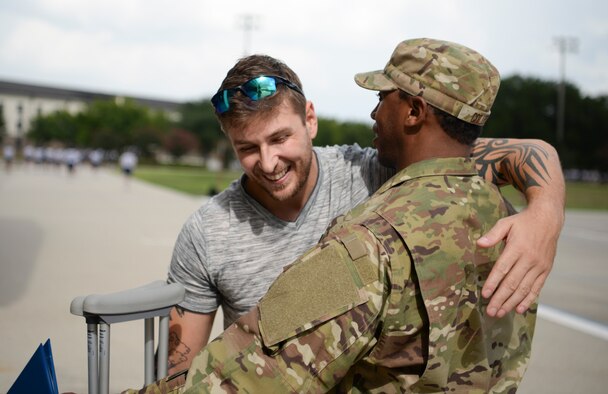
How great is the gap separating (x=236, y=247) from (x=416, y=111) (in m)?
0.84

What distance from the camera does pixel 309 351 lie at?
1530 millimetres

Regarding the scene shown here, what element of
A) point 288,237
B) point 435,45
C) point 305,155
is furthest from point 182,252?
point 435,45

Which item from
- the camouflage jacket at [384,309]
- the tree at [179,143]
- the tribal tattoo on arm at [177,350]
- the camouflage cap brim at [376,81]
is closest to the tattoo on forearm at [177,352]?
the tribal tattoo on arm at [177,350]

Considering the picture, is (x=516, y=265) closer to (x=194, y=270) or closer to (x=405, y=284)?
(x=405, y=284)

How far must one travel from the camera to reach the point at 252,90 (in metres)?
2.20

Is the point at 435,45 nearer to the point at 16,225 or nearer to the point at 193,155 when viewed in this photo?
the point at 16,225

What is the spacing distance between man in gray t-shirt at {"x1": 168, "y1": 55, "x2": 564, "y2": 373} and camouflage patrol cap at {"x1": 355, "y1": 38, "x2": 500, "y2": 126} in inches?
16.0

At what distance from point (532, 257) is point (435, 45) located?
2.25 feet

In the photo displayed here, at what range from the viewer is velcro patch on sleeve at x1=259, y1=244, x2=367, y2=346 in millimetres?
1524

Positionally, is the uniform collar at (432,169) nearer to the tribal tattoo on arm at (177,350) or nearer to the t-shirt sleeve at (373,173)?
the t-shirt sleeve at (373,173)

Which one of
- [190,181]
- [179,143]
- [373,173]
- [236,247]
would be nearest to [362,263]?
[236,247]

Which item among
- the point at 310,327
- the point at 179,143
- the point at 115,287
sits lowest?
the point at 179,143

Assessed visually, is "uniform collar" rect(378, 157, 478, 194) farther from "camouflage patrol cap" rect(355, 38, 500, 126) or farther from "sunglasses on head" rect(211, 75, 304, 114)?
"sunglasses on head" rect(211, 75, 304, 114)

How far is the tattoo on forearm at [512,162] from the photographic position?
222cm
